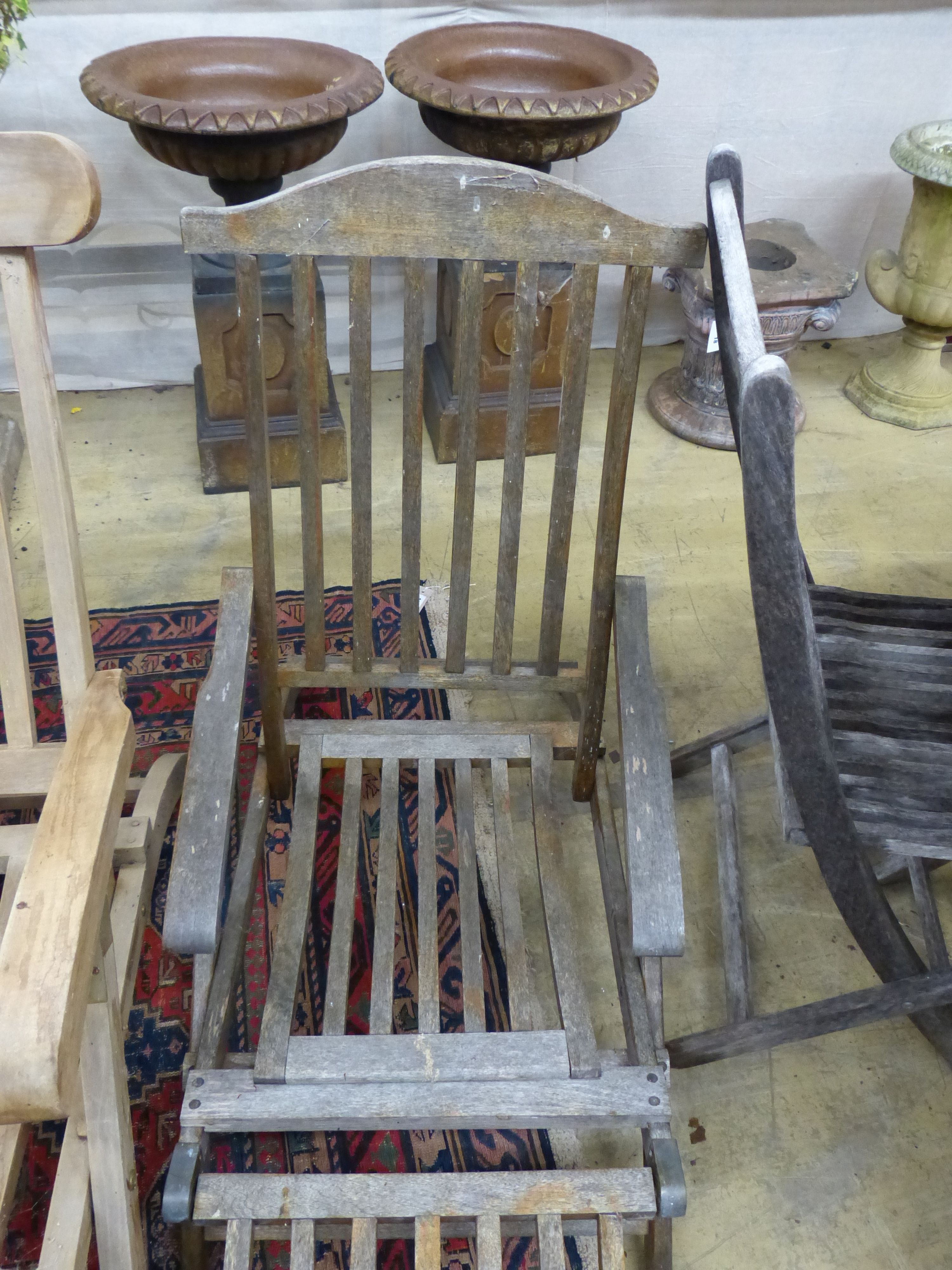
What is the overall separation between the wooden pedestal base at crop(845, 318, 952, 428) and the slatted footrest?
278cm

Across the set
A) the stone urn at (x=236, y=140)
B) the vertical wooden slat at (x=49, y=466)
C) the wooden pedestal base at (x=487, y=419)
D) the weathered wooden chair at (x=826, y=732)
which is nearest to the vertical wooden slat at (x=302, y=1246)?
the weathered wooden chair at (x=826, y=732)

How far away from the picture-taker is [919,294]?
10.3ft

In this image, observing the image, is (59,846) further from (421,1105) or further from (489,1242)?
(489,1242)

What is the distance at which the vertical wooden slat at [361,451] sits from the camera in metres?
1.32

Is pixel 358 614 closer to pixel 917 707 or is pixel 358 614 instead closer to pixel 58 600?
pixel 58 600

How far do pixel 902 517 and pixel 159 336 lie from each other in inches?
92.4

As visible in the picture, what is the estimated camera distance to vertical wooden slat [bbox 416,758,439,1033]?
1382 millimetres

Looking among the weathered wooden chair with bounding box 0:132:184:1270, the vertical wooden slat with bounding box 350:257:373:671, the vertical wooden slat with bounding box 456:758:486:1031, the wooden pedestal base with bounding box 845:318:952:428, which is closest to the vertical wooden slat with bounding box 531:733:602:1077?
the vertical wooden slat with bounding box 456:758:486:1031

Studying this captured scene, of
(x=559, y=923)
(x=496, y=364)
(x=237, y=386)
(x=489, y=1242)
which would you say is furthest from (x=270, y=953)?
(x=496, y=364)

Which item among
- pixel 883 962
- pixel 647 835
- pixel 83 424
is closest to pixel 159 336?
pixel 83 424

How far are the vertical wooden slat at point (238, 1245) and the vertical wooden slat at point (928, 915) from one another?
3.45ft

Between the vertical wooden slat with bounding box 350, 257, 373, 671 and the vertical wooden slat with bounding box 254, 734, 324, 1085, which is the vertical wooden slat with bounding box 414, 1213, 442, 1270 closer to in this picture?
the vertical wooden slat with bounding box 254, 734, 324, 1085

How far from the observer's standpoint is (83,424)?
10.3 ft

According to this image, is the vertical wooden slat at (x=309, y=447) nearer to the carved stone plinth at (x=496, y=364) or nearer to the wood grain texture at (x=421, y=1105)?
the wood grain texture at (x=421, y=1105)
